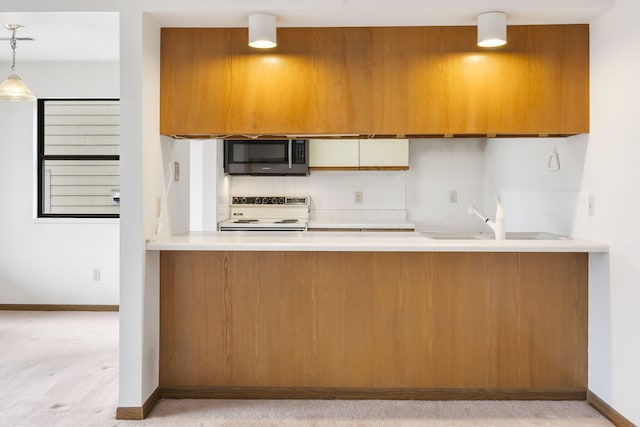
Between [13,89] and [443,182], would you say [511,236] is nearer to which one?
[443,182]

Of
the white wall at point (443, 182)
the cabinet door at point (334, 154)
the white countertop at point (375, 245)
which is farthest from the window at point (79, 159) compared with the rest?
the white countertop at point (375, 245)

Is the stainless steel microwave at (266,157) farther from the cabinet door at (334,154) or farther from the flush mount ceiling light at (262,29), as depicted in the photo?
the flush mount ceiling light at (262,29)

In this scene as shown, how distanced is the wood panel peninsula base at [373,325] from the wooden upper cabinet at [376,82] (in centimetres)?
70

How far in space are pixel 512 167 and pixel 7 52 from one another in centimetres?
438

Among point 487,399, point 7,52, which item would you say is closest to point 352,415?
point 487,399

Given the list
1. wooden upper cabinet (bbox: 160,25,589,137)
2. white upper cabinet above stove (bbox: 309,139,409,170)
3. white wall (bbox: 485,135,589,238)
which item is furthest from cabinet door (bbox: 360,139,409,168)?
wooden upper cabinet (bbox: 160,25,589,137)

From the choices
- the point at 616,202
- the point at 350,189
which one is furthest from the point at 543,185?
the point at 350,189

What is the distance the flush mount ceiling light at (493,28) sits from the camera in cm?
286

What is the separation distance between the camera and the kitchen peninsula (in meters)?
3.13

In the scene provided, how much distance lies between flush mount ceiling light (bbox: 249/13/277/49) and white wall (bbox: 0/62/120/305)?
10.6 feet

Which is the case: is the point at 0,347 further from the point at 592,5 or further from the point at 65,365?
the point at 592,5

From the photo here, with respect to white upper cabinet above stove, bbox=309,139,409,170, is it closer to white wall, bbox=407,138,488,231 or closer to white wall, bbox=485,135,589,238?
white wall, bbox=407,138,488,231

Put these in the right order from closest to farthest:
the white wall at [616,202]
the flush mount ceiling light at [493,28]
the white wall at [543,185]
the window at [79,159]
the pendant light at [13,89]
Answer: the white wall at [616,202], the flush mount ceiling light at [493,28], the white wall at [543,185], the pendant light at [13,89], the window at [79,159]

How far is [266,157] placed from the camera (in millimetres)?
5117
